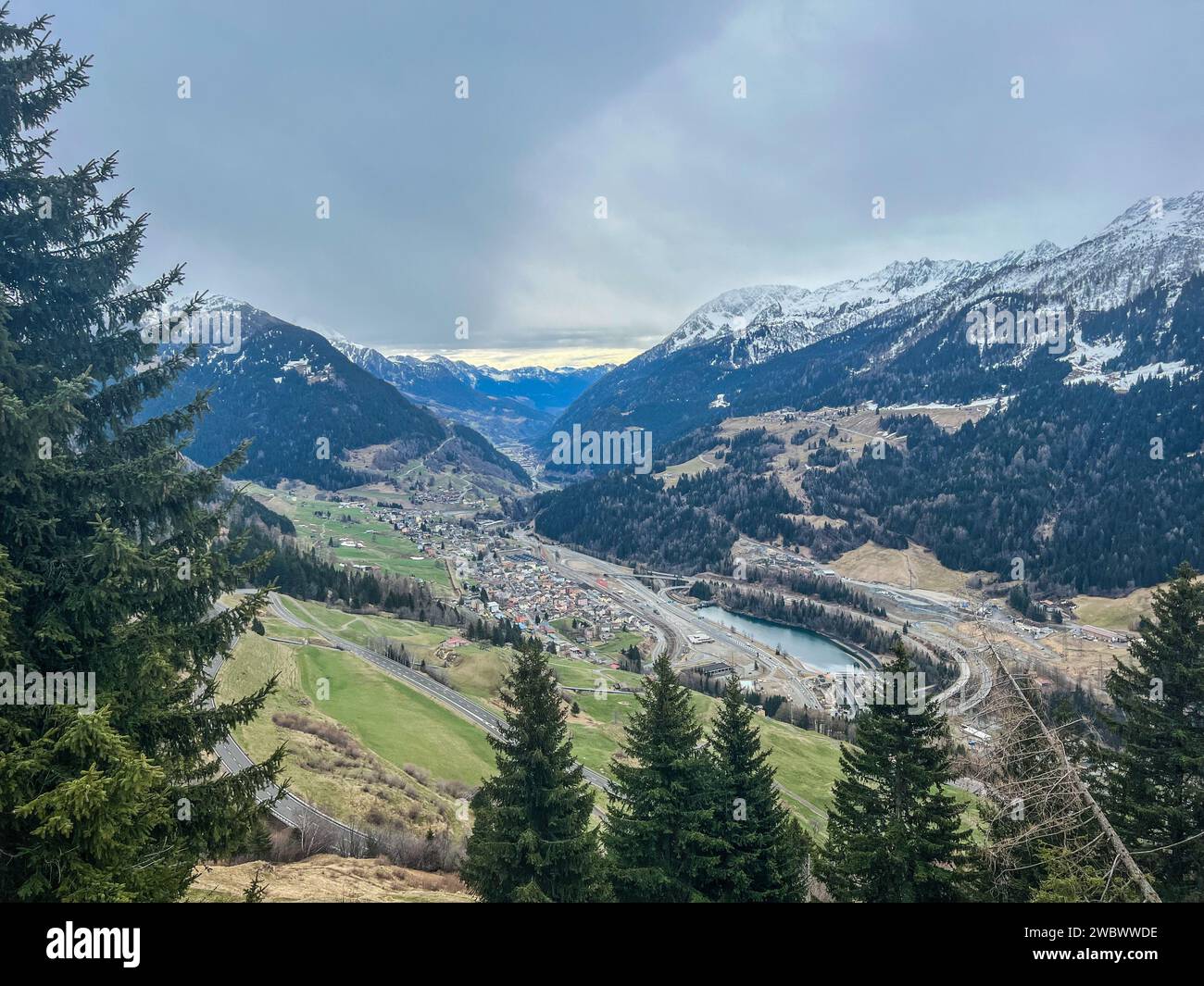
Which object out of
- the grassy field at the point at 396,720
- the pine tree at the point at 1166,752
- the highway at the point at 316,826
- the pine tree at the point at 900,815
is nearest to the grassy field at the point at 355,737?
the grassy field at the point at 396,720

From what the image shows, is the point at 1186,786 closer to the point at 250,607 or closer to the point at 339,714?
the point at 250,607

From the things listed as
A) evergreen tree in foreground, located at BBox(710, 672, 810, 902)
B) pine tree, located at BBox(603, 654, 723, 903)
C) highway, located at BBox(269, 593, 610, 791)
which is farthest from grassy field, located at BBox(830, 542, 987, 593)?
pine tree, located at BBox(603, 654, 723, 903)

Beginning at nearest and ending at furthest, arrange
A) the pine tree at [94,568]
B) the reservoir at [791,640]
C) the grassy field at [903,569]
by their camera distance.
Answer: the pine tree at [94,568], the reservoir at [791,640], the grassy field at [903,569]

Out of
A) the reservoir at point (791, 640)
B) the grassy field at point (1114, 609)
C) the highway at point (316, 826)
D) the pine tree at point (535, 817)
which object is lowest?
the reservoir at point (791, 640)

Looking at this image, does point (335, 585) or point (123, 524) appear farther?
point (335, 585)

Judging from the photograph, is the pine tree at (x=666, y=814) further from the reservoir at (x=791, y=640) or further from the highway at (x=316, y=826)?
the reservoir at (x=791, y=640)

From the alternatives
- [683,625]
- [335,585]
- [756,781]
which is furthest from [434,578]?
[756,781]

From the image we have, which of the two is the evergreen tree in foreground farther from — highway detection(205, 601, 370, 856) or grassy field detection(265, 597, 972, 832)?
highway detection(205, 601, 370, 856)
